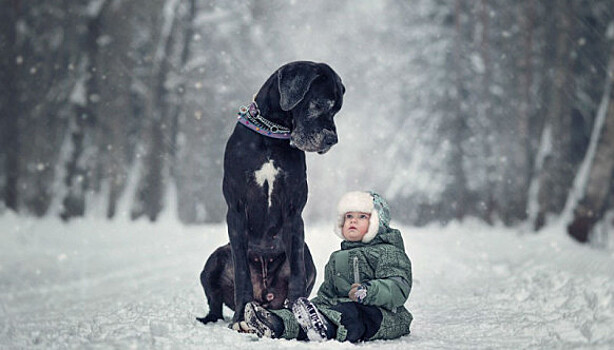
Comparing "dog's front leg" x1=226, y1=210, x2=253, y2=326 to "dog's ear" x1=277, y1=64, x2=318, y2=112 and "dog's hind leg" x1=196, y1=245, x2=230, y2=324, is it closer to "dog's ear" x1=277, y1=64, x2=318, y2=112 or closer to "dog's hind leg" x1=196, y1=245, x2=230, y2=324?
"dog's hind leg" x1=196, y1=245, x2=230, y2=324

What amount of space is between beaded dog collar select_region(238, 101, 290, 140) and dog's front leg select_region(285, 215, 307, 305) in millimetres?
589

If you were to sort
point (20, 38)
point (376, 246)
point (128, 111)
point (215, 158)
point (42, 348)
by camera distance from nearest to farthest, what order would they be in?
1. point (42, 348)
2. point (376, 246)
3. point (20, 38)
4. point (128, 111)
5. point (215, 158)

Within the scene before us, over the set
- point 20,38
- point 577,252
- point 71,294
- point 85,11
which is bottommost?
point 71,294

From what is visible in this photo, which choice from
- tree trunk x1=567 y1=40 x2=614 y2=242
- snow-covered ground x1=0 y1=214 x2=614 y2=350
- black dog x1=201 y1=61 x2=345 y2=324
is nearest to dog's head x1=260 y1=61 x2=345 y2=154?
black dog x1=201 y1=61 x2=345 y2=324

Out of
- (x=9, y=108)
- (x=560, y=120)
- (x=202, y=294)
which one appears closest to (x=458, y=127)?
(x=560, y=120)

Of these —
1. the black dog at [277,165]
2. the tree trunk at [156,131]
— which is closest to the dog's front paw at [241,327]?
the black dog at [277,165]

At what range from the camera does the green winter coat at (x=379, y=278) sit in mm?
3740

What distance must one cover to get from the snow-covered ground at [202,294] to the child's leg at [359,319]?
105mm

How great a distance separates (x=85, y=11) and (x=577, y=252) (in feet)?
51.1

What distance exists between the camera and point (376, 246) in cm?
410

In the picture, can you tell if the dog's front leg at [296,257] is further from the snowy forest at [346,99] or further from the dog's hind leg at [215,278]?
the snowy forest at [346,99]

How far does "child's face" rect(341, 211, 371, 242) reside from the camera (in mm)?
4129

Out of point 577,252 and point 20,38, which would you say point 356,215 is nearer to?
point 577,252

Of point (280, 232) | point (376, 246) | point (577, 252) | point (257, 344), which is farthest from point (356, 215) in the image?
point (577, 252)
